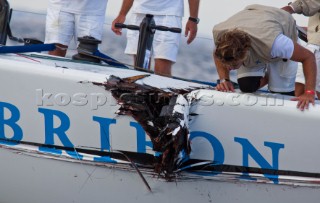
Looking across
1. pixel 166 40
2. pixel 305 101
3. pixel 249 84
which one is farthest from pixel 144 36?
pixel 305 101

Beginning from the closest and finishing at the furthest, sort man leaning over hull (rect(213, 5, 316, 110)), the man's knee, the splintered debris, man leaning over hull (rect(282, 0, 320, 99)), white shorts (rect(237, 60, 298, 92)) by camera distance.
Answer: the splintered debris → man leaning over hull (rect(213, 5, 316, 110)) → the man's knee → white shorts (rect(237, 60, 298, 92)) → man leaning over hull (rect(282, 0, 320, 99))

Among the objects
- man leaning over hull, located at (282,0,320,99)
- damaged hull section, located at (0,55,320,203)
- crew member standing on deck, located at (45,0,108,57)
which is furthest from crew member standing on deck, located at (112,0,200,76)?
damaged hull section, located at (0,55,320,203)

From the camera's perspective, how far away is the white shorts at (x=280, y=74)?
3594 mm

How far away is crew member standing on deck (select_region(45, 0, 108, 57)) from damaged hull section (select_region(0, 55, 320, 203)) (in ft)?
3.74

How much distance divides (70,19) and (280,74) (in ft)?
4.56

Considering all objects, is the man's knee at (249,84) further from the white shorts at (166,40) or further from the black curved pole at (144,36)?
the white shorts at (166,40)

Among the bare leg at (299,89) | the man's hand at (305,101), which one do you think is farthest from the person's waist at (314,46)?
the man's hand at (305,101)

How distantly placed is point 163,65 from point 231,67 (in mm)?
1227

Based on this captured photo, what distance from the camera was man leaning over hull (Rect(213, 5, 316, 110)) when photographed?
10.4 feet

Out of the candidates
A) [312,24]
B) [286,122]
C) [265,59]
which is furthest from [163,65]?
[286,122]

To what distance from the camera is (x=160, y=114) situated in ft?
9.95

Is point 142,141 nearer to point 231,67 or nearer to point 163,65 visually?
point 231,67

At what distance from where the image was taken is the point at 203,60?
656 cm

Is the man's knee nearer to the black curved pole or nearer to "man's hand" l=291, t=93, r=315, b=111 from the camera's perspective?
"man's hand" l=291, t=93, r=315, b=111
